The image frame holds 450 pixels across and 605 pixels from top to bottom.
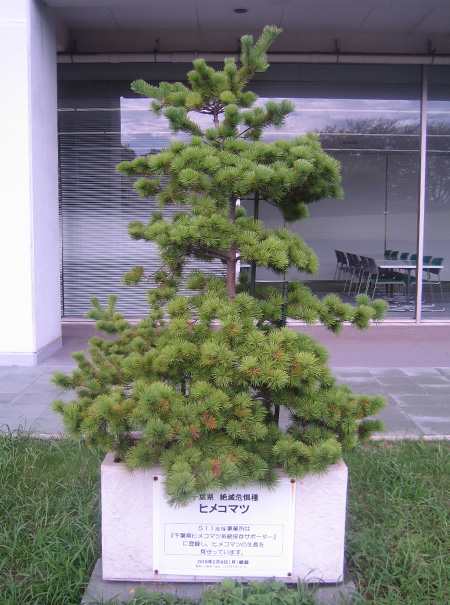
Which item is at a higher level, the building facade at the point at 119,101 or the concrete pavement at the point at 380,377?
the building facade at the point at 119,101

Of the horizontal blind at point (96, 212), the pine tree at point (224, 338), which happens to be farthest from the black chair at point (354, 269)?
the pine tree at point (224, 338)

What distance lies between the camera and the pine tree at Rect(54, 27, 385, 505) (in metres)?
2.48

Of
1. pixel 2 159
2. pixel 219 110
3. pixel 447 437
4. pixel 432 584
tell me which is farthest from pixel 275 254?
pixel 2 159

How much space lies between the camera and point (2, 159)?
6414 millimetres

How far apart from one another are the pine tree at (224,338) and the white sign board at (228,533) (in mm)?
178

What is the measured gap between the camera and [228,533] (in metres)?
2.69

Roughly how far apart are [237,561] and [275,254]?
1327 millimetres

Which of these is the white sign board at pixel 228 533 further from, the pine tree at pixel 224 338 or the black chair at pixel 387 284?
the black chair at pixel 387 284

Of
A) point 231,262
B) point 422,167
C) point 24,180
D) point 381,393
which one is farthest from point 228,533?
point 422,167

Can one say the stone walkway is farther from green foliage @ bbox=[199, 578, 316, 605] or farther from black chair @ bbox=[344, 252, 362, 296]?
black chair @ bbox=[344, 252, 362, 296]

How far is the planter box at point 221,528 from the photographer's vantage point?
2670mm

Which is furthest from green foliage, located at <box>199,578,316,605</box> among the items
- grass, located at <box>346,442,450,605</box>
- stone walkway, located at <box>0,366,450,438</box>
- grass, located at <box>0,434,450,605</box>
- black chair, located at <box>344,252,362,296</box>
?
black chair, located at <box>344,252,362,296</box>

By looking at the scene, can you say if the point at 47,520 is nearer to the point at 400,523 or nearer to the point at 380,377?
the point at 400,523

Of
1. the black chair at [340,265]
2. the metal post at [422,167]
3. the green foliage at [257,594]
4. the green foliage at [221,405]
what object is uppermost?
the metal post at [422,167]
